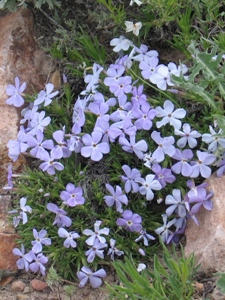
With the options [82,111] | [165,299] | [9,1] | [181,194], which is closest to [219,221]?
[181,194]

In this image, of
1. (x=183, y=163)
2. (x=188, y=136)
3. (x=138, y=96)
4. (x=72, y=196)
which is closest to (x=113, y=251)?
(x=72, y=196)

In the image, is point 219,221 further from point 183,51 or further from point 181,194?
point 183,51

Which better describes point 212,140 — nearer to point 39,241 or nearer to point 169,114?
point 169,114

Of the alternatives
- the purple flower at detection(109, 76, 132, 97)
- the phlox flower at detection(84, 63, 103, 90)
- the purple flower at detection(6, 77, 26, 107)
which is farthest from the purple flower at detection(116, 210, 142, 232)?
the purple flower at detection(6, 77, 26, 107)

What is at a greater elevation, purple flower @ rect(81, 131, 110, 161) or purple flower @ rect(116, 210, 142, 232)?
purple flower @ rect(81, 131, 110, 161)

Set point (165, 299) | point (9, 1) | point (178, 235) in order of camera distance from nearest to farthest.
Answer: point (165, 299) < point (178, 235) < point (9, 1)

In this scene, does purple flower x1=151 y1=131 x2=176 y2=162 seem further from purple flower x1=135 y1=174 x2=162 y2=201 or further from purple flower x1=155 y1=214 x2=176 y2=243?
purple flower x1=155 y1=214 x2=176 y2=243
